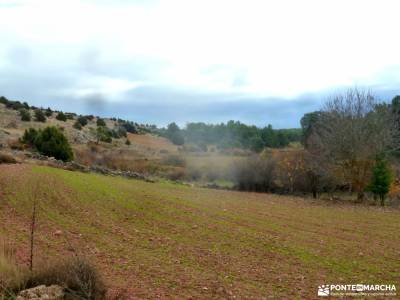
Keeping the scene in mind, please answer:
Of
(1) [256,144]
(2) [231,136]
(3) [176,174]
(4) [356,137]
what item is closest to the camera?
(4) [356,137]

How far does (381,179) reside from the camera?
1013 inches

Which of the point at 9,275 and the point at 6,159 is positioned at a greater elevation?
the point at 6,159

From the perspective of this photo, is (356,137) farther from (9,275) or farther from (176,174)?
(9,275)

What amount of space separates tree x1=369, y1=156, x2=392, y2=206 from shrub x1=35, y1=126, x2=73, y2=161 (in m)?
22.1

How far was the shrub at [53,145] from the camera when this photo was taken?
34.8 metres

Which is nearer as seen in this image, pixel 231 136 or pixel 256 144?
pixel 231 136

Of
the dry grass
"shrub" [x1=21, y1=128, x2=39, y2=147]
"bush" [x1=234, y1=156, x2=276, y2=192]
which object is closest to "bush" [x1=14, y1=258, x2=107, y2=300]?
the dry grass

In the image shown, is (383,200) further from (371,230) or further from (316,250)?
(316,250)

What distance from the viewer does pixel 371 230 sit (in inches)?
557

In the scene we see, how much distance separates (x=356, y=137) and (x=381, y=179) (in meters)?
2.74

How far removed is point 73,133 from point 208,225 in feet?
145

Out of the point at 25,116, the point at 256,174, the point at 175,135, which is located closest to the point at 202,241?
the point at 256,174

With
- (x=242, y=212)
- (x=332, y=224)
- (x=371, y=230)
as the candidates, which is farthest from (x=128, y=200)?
(x=371, y=230)

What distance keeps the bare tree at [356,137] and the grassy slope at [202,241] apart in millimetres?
7877
